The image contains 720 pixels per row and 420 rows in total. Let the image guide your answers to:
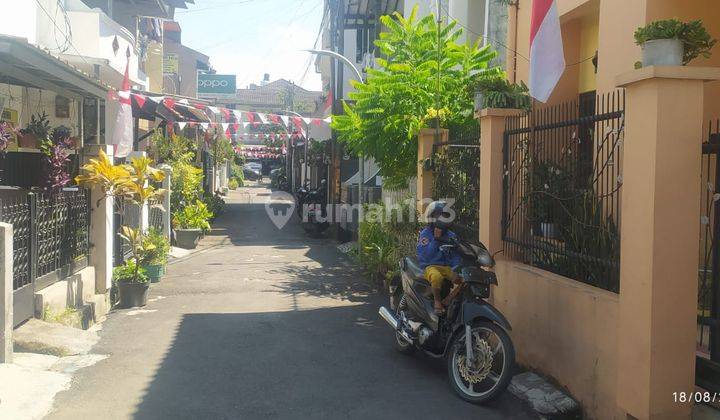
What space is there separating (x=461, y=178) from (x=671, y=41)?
4.34 m

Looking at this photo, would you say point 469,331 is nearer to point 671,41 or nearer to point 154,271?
point 671,41

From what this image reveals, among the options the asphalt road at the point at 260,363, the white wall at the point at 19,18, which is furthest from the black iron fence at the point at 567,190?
the white wall at the point at 19,18

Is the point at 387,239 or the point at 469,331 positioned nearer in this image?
the point at 469,331

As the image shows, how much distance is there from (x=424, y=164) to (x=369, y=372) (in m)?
4.01

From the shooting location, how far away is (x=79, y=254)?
812cm

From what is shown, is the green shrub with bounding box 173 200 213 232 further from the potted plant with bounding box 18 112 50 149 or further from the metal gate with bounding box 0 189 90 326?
the potted plant with bounding box 18 112 50 149

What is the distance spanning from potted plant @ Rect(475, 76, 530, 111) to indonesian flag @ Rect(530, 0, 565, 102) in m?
0.40

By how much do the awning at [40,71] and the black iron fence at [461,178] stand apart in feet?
15.0

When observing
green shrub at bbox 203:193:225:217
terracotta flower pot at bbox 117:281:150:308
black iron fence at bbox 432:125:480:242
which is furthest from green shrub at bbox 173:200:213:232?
black iron fence at bbox 432:125:480:242

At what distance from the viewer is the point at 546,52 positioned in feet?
19.8

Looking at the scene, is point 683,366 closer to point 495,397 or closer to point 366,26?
point 495,397

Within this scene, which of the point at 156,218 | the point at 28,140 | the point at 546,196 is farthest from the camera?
the point at 156,218

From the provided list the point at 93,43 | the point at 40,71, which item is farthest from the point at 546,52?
the point at 93,43
